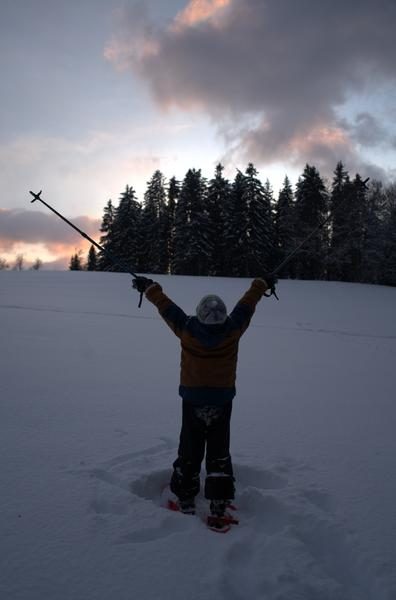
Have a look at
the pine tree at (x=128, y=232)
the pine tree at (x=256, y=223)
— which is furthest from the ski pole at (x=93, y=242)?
the pine tree at (x=128, y=232)

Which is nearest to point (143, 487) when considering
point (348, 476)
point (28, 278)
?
point (348, 476)

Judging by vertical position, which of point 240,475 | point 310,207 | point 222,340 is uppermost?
point 310,207

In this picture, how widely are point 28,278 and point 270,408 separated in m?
23.6

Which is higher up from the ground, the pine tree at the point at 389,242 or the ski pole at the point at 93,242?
the pine tree at the point at 389,242

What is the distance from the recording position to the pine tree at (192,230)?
119ft

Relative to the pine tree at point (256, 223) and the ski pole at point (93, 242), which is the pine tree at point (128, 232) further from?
the ski pole at point (93, 242)

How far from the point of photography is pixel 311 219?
36906 mm

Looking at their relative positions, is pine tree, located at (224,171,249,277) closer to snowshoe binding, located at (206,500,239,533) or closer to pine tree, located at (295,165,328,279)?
pine tree, located at (295,165,328,279)

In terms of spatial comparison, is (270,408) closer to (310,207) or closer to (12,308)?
(12,308)

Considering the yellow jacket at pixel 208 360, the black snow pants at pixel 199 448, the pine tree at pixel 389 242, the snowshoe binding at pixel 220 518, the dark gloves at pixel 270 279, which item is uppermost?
the pine tree at pixel 389 242

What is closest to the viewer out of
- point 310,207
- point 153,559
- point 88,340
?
point 153,559

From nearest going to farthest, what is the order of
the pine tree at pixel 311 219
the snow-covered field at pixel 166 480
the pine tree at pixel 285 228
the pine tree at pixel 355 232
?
the snow-covered field at pixel 166 480 < the pine tree at pixel 355 232 < the pine tree at pixel 311 219 < the pine tree at pixel 285 228

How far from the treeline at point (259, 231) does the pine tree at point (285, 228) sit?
9 cm

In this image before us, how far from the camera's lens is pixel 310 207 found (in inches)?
1458
